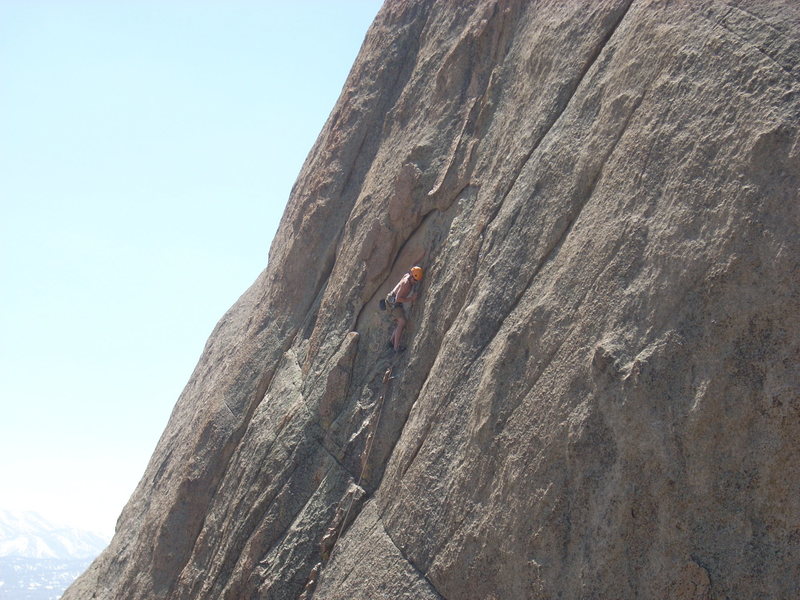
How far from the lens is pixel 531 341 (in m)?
10.6

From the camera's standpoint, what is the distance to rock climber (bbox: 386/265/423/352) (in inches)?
521

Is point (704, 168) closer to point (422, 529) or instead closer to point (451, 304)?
point (451, 304)

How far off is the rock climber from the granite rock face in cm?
18

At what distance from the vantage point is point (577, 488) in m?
9.61

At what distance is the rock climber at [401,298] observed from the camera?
1323cm

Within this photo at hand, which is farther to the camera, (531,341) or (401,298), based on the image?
(401,298)

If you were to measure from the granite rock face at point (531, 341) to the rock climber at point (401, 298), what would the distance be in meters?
0.18

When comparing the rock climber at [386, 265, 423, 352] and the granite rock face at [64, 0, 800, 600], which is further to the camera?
the rock climber at [386, 265, 423, 352]

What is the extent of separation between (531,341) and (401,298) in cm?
311

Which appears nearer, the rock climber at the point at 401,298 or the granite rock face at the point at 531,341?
the granite rock face at the point at 531,341

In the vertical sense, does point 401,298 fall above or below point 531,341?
above

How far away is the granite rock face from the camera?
8.87m

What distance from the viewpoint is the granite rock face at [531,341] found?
8867mm

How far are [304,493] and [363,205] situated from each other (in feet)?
16.7
